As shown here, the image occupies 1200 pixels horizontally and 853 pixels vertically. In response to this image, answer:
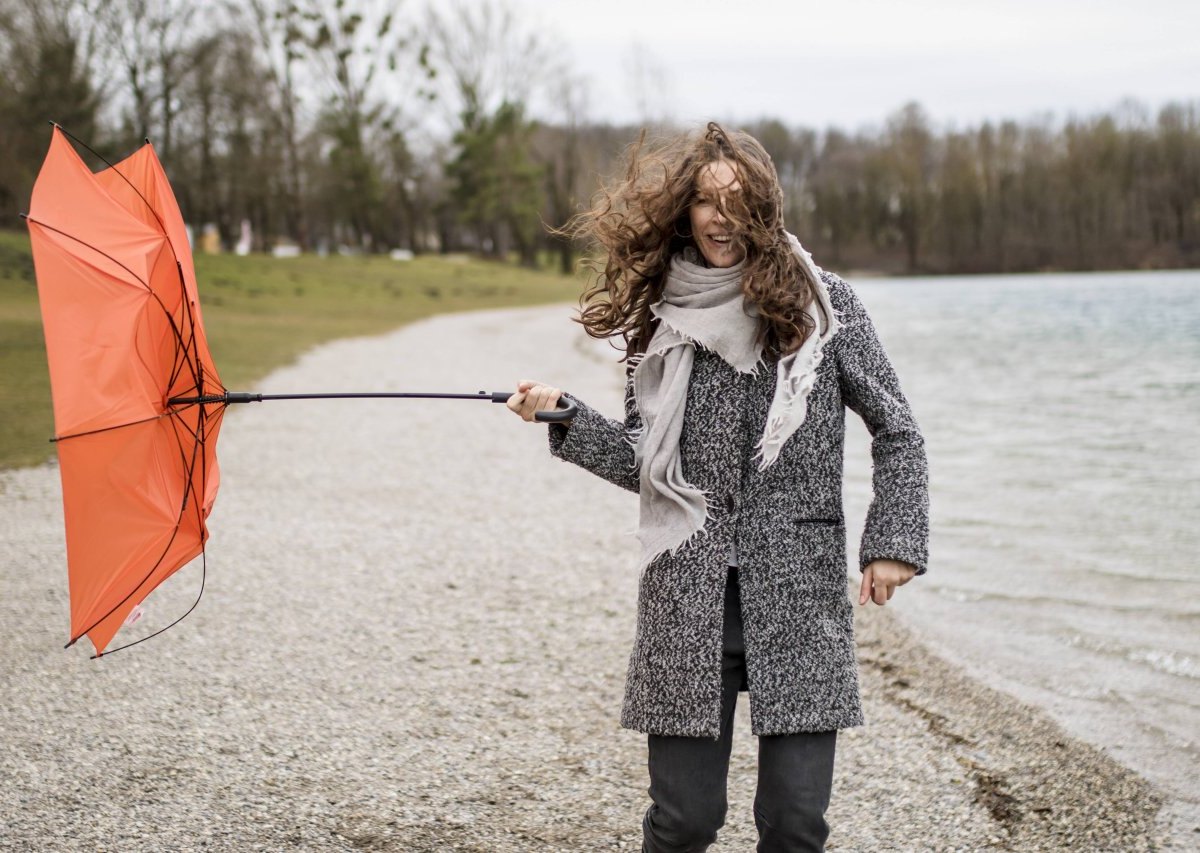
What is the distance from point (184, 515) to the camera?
111 inches

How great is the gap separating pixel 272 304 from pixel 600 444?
2720 centimetres

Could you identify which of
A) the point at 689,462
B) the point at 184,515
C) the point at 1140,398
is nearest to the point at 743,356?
the point at 689,462

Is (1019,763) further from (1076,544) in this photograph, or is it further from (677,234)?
(1076,544)

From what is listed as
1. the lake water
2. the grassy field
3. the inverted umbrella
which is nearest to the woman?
the inverted umbrella

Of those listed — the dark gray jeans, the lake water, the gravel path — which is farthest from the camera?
the lake water

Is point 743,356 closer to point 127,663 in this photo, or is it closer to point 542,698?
point 542,698

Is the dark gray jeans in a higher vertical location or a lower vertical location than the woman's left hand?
lower

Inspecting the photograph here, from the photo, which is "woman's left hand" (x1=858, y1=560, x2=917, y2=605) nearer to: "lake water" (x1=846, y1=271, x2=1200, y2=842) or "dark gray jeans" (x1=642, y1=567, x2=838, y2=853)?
"dark gray jeans" (x1=642, y1=567, x2=838, y2=853)

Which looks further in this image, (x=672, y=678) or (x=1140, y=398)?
(x=1140, y=398)

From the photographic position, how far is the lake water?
4918mm

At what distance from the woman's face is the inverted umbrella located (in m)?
0.50

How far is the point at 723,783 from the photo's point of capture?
252 centimetres

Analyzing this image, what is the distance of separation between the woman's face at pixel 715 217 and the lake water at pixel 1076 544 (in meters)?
2.54

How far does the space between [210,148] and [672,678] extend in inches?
1579
